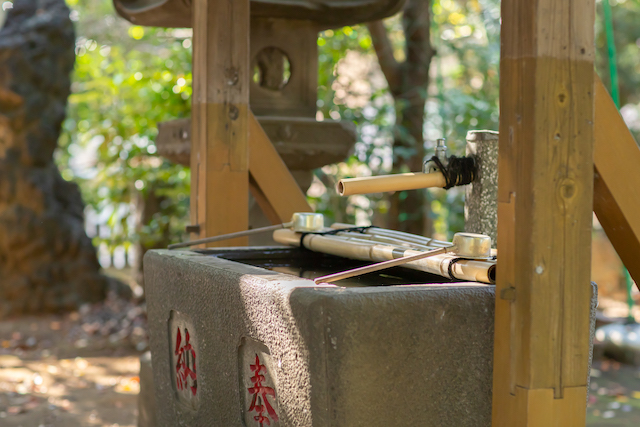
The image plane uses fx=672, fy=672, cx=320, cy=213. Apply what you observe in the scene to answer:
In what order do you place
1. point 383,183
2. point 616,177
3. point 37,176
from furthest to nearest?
point 37,176
point 383,183
point 616,177

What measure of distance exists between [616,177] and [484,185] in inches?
22.8

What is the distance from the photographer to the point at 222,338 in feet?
5.75

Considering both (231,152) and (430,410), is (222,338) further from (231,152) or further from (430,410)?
(231,152)

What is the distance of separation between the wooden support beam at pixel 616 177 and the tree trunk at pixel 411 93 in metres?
3.23

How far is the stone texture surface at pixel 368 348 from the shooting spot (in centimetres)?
133

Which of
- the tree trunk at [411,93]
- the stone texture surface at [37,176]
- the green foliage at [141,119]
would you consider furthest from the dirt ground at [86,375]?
the tree trunk at [411,93]

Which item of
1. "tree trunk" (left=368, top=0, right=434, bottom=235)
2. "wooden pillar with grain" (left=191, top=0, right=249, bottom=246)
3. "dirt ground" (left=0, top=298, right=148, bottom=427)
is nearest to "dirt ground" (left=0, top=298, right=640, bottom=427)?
"dirt ground" (left=0, top=298, right=148, bottom=427)

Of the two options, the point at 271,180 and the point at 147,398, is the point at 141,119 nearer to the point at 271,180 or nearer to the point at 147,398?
the point at 271,180

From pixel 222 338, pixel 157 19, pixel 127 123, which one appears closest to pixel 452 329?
pixel 222 338

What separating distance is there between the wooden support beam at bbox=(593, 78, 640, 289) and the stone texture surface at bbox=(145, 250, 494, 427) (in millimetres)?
379

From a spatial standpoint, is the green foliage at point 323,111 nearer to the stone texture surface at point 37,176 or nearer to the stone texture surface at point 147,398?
the stone texture surface at point 37,176

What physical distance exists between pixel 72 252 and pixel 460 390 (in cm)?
546

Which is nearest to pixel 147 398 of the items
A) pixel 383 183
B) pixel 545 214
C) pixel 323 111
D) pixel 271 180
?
pixel 271 180

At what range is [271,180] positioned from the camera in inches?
110
